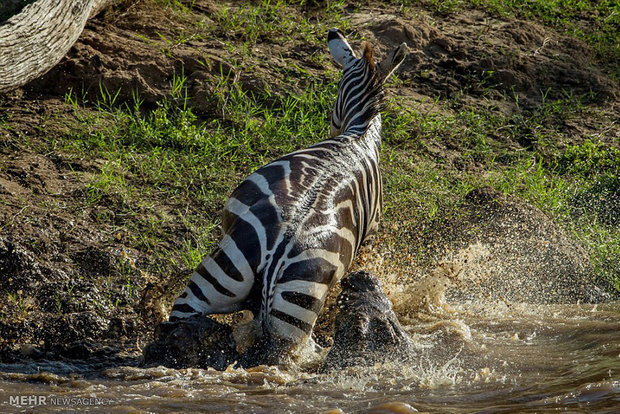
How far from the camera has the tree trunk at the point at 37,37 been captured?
6.28 metres

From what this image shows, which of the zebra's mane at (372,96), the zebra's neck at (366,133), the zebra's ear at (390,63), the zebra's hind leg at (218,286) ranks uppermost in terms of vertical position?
the zebra's ear at (390,63)

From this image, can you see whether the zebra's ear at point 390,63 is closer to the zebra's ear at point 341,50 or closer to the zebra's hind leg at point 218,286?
the zebra's ear at point 341,50

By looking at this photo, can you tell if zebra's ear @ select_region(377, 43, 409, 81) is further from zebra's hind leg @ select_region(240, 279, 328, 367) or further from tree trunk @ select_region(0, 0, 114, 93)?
tree trunk @ select_region(0, 0, 114, 93)

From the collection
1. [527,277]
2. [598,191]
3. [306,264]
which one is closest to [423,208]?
[527,277]

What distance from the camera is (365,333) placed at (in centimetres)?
418

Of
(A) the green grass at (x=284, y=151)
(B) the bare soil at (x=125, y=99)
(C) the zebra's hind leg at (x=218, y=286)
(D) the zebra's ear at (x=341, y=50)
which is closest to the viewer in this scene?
(C) the zebra's hind leg at (x=218, y=286)

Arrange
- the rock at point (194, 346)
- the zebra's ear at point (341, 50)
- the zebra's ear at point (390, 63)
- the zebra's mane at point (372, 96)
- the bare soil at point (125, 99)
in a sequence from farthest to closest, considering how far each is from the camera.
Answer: the zebra's ear at point (341, 50), the zebra's ear at point (390, 63), the zebra's mane at point (372, 96), the bare soil at point (125, 99), the rock at point (194, 346)

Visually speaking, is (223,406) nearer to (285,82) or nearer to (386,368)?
(386,368)

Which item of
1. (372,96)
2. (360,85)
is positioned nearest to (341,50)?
(360,85)

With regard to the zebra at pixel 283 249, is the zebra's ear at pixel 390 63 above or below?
above

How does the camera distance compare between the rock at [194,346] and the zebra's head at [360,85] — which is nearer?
the rock at [194,346]

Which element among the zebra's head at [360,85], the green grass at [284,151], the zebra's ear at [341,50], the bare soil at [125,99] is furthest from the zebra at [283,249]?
the zebra's ear at [341,50]

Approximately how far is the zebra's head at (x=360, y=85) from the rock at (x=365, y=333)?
1814 mm

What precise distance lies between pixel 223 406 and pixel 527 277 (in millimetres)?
3526
